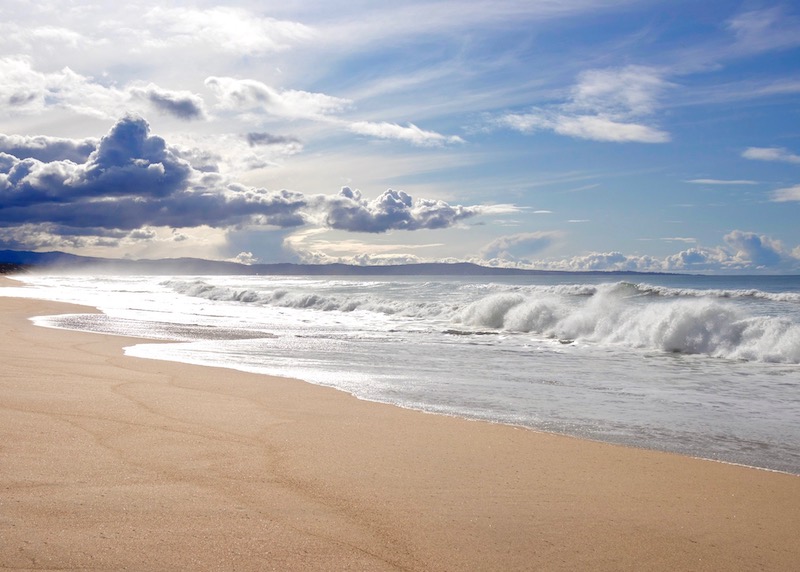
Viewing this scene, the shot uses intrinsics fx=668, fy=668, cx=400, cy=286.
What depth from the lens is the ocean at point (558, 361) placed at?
6797mm

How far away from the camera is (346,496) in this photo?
3.94 meters

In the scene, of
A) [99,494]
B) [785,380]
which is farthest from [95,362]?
[785,380]

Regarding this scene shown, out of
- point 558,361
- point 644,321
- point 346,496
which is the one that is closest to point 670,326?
point 644,321

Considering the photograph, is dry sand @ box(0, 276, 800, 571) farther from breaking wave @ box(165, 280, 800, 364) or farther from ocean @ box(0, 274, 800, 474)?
breaking wave @ box(165, 280, 800, 364)

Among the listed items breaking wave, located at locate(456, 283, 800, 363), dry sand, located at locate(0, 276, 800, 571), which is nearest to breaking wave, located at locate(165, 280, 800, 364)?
breaking wave, located at locate(456, 283, 800, 363)

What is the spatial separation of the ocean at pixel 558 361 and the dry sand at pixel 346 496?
1.08 metres

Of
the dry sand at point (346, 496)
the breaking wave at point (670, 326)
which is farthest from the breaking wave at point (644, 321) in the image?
the dry sand at point (346, 496)

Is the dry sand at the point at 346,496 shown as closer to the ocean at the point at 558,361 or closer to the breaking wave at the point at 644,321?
the ocean at the point at 558,361

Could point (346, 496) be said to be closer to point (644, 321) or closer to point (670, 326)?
point (670, 326)

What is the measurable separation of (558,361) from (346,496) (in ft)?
28.7

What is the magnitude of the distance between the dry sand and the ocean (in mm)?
1078

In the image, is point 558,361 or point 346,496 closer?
point 346,496

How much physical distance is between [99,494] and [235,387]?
4344 mm

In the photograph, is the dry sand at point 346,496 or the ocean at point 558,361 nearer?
the dry sand at point 346,496
